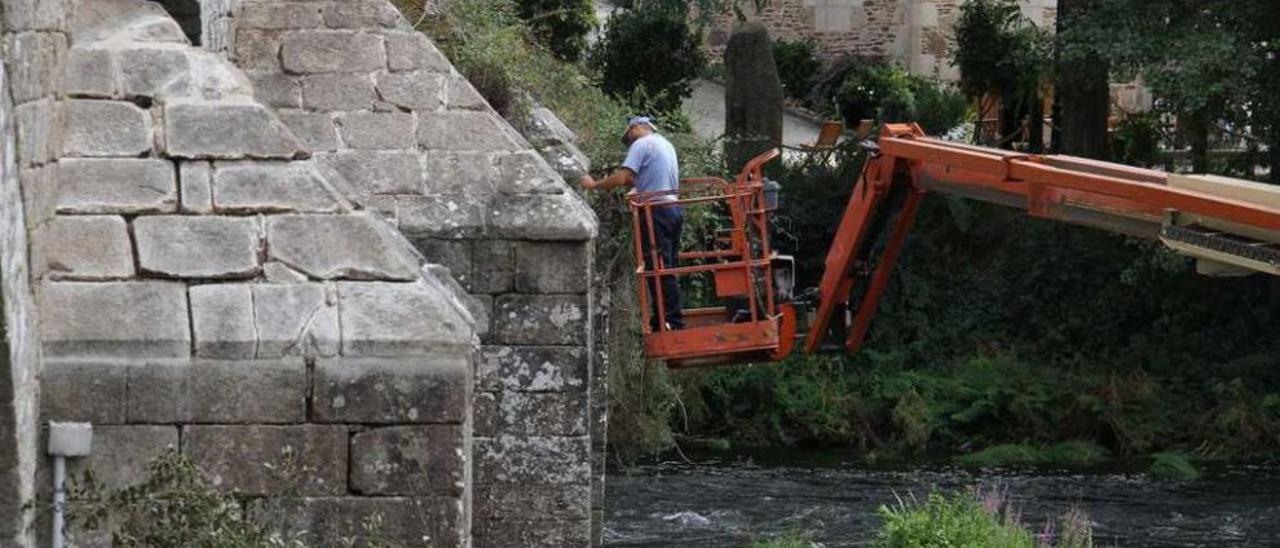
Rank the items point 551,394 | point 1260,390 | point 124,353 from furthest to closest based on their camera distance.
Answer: point 1260,390 → point 551,394 → point 124,353

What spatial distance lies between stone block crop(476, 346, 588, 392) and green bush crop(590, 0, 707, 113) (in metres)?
17.5

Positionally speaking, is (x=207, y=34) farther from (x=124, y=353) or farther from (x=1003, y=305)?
(x=1003, y=305)

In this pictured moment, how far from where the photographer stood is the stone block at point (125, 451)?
20.2 feet

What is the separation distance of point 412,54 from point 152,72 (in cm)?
300

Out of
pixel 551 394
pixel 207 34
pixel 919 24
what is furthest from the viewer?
pixel 919 24

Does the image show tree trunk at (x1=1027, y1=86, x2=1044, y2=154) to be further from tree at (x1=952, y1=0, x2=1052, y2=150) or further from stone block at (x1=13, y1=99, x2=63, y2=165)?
stone block at (x1=13, y1=99, x2=63, y2=165)

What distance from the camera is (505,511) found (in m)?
9.76

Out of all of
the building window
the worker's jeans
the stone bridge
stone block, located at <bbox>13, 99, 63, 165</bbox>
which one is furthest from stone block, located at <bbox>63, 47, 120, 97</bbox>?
the worker's jeans

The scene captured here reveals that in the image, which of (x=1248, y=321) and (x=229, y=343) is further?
(x=1248, y=321)

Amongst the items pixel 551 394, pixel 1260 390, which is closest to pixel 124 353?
pixel 551 394

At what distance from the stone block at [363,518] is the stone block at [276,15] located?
10.9 ft

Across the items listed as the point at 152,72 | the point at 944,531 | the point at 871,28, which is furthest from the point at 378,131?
the point at 871,28

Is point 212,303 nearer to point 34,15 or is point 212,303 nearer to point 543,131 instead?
point 34,15

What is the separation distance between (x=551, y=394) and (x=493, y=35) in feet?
7.11
